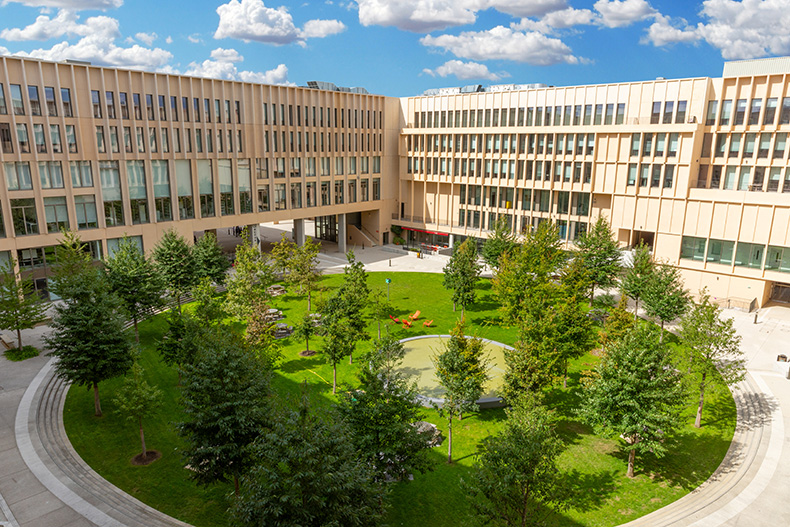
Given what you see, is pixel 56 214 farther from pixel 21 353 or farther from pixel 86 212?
pixel 21 353

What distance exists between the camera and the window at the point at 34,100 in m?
44.7

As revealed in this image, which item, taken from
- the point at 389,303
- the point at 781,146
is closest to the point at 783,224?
the point at 781,146

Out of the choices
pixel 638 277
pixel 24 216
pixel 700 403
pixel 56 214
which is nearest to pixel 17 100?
pixel 24 216

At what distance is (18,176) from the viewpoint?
4538cm

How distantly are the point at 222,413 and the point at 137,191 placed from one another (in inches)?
1556

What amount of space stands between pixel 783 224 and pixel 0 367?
63.0 meters

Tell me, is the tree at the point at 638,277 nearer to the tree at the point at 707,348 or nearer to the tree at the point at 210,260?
the tree at the point at 707,348

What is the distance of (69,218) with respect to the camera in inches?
1906

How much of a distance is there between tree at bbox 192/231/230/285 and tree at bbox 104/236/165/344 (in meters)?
6.58

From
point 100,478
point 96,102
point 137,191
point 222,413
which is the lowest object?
point 100,478

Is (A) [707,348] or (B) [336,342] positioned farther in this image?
(B) [336,342]

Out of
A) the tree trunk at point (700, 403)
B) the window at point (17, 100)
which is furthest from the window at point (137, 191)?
the tree trunk at point (700, 403)

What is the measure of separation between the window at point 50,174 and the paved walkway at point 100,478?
17902mm

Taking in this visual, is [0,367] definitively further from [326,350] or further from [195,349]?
[326,350]
